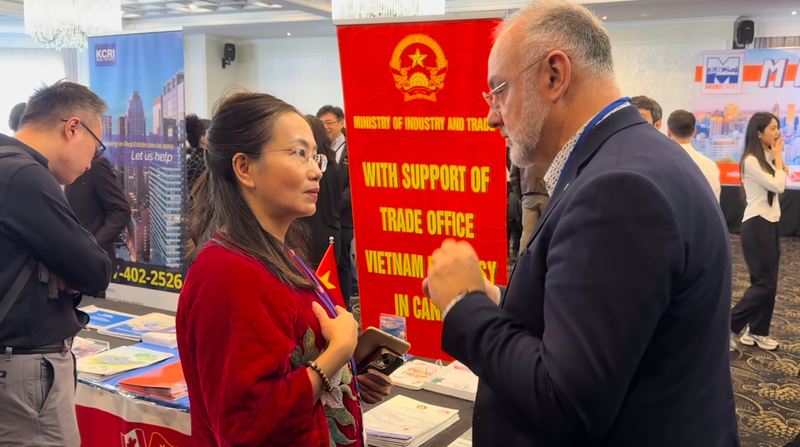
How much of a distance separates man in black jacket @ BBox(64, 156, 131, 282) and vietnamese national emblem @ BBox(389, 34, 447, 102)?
1.89 meters

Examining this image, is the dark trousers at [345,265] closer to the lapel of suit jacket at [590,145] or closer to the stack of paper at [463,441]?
the stack of paper at [463,441]

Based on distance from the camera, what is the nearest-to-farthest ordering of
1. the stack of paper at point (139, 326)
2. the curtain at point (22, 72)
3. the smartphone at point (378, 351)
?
the smartphone at point (378, 351), the stack of paper at point (139, 326), the curtain at point (22, 72)

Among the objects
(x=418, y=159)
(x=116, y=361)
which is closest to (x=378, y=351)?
(x=418, y=159)

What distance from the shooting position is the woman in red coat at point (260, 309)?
1.03 meters

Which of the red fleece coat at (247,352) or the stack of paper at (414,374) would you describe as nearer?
the red fleece coat at (247,352)

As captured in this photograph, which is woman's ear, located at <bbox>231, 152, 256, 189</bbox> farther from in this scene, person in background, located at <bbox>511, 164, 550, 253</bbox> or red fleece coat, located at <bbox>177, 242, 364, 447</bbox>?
person in background, located at <bbox>511, 164, 550, 253</bbox>

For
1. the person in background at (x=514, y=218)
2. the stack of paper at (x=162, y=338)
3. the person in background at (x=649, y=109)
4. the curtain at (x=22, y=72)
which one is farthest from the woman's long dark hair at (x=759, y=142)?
the curtain at (x=22, y=72)

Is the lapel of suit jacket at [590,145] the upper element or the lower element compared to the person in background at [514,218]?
upper

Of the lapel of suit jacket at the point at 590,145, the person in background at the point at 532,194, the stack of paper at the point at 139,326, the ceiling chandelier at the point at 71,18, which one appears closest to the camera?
the lapel of suit jacket at the point at 590,145

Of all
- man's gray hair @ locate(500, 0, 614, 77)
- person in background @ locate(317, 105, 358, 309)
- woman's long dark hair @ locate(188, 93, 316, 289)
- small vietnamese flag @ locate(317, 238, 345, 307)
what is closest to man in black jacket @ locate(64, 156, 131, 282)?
person in background @ locate(317, 105, 358, 309)

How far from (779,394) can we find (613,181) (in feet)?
11.0

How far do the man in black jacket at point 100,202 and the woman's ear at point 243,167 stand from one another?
2.35 meters

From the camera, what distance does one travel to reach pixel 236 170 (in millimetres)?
1235

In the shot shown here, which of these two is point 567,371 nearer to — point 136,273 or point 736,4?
point 136,273
